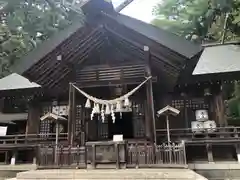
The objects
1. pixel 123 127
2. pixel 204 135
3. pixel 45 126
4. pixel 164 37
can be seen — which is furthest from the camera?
pixel 123 127

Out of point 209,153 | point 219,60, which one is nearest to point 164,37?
point 219,60

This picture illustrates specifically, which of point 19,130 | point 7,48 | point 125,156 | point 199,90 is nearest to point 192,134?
point 199,90

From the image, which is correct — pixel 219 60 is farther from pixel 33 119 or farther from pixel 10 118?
pixel 10 118

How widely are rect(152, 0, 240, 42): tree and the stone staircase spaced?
8.31m

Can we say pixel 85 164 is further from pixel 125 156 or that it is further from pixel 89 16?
pixel 89 16

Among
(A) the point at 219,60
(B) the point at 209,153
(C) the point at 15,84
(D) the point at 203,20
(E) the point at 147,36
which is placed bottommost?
(B) the point at 209,153

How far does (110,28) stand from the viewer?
1009cm

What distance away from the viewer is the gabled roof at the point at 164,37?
32.0 ft

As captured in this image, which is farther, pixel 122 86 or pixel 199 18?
pixel 199 18

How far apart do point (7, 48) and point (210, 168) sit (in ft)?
44.0

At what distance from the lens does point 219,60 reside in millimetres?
11562

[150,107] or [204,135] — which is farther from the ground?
[150,107]

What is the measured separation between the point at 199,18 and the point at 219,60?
19.6 feet

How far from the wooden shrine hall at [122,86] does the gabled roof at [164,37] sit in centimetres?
9
